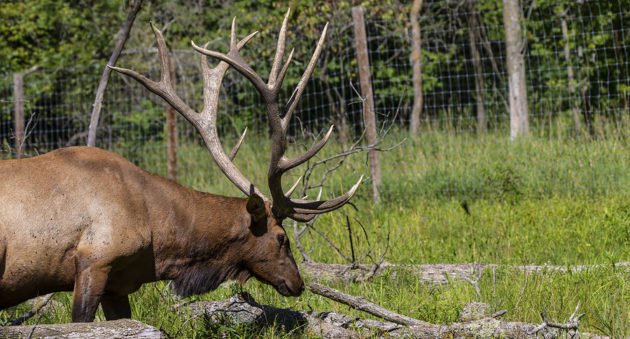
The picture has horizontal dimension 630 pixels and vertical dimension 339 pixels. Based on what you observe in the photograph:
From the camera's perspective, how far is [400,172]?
31.3 feet

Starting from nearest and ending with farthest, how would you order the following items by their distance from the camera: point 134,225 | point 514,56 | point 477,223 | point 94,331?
1. point 94,331
2. point 134,225
3. point 477,223
4. point 514,56

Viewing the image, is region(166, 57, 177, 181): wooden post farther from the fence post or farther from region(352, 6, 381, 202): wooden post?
the fence post

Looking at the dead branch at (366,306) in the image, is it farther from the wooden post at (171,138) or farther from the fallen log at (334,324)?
the wooden post at (171,138)

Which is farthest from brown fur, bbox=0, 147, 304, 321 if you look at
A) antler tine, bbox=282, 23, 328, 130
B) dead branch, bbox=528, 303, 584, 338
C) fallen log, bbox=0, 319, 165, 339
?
dead branch, bbox=528, 303, 584, 338

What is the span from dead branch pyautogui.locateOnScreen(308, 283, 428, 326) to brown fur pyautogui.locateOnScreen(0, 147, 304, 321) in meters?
0.34

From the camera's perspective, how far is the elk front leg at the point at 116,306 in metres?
5.07

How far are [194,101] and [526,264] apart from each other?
24.1 ft

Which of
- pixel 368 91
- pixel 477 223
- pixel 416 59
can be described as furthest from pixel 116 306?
pixel 416 59

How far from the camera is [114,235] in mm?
4625

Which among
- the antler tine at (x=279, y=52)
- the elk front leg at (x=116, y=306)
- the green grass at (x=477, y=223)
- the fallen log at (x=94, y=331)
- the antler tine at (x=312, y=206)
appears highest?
the antler tine at (x=279, y=52)

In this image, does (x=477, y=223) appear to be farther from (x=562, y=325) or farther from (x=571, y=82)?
(x=571, y=82)

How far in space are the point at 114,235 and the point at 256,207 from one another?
2.73ft

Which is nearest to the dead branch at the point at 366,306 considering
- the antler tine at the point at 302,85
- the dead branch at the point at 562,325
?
the dead branch at the point at 562,325

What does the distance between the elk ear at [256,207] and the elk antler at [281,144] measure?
9 centimetres
